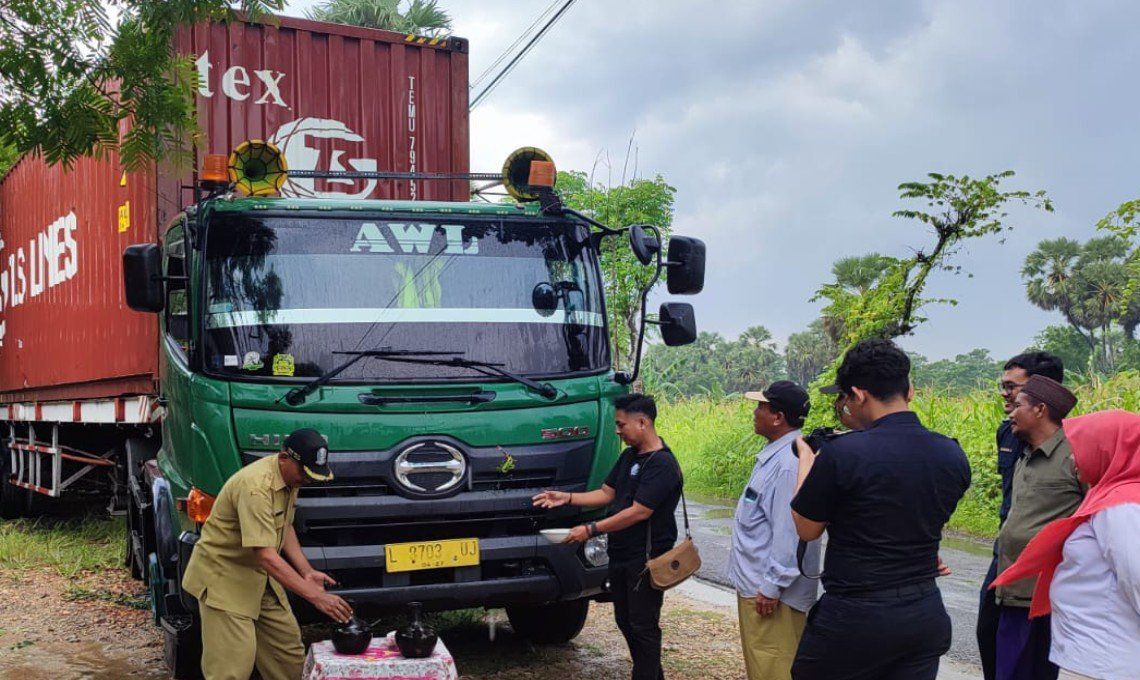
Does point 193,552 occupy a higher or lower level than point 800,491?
lower

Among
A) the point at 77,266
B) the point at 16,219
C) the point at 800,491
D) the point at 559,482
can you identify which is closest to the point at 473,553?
the point at 559,482

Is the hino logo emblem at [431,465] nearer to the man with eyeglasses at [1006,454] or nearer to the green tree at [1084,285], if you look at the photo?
the man with eyeglasses at [1006,454]

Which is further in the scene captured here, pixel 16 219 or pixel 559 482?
pixel 16 219

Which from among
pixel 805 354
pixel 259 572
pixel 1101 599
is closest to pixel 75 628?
pixel 259 572

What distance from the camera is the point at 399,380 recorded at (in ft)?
17.4

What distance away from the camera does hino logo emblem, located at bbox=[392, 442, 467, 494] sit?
5137 mm

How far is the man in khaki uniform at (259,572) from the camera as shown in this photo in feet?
15.0

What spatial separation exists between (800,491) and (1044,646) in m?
1.36

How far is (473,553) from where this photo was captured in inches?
204

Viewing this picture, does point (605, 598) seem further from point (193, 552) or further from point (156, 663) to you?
point (156, 663)

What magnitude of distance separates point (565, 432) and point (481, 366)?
0.51 m

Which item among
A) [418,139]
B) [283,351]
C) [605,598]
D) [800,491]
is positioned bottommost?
[605,598]

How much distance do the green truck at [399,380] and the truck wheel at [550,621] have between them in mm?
877

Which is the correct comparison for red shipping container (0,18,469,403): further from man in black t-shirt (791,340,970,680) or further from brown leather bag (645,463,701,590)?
man in black t-shirt (791,340,970,680)
